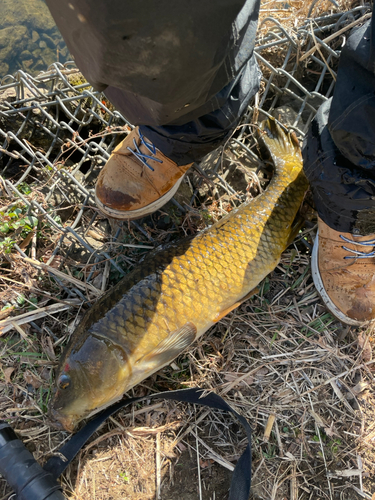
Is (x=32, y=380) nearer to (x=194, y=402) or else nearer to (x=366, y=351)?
(x=194, y=402)

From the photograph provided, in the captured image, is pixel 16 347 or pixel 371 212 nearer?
pixel 371 212

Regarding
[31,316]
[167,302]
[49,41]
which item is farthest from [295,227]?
[49,41]

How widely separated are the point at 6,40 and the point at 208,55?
566cm

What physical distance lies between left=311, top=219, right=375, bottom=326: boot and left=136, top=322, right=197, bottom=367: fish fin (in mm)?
1012

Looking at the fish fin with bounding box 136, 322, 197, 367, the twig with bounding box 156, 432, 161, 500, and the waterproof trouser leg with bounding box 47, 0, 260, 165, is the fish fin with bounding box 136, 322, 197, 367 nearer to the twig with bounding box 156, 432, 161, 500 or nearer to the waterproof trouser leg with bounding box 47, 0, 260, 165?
the twig with bounding box 156, 432, 161, 500

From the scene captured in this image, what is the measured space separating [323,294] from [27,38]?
5687 millimetres

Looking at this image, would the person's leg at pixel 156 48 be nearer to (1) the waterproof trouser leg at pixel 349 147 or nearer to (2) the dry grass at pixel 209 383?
(1) the waterproof trouser leg at pixel 349 147

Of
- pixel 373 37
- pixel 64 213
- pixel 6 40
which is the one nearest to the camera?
pixel 373 37

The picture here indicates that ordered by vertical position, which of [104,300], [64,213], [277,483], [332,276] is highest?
[64,213]

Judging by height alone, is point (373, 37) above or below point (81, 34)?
below

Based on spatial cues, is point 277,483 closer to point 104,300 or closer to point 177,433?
point 177,433

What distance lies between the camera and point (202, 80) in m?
1.15

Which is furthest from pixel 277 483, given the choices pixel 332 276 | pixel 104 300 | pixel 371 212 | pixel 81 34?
pixel 81 34

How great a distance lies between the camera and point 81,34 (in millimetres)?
936
